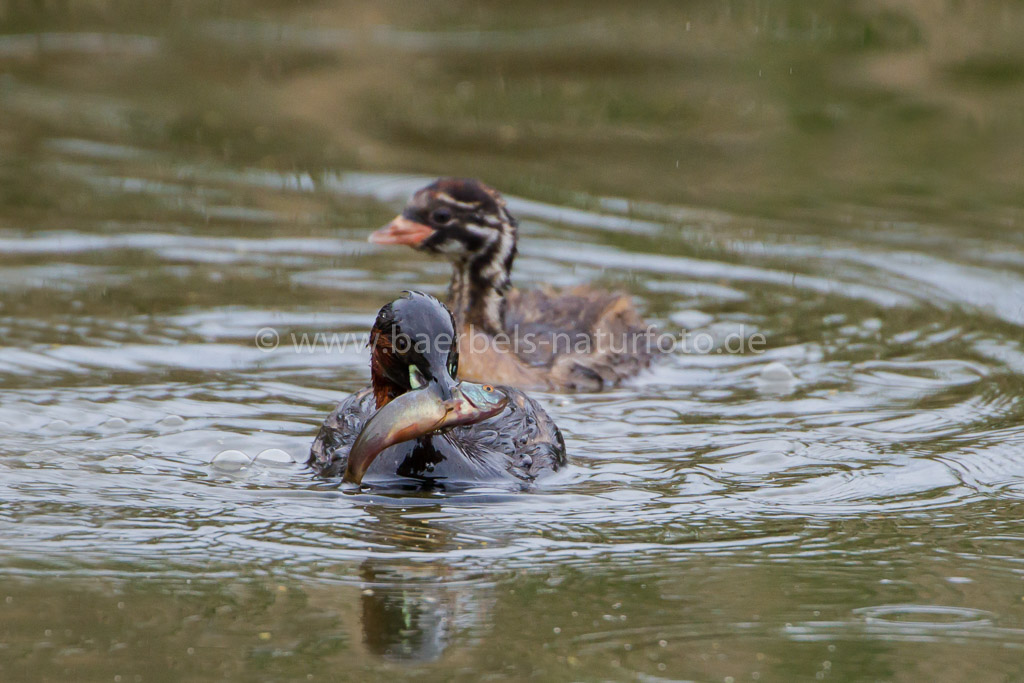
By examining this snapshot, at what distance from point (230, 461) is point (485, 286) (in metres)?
3.01

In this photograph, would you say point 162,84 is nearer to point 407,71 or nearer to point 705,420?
point 407,71

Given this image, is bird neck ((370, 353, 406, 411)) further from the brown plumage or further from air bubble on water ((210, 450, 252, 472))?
the brown plumage

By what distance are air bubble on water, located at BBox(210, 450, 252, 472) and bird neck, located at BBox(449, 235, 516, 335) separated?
2704mm

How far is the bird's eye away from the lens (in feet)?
31.1

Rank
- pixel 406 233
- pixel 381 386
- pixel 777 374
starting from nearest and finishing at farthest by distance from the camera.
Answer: pixel 381 386, pixel 777 374, pixel 406 233

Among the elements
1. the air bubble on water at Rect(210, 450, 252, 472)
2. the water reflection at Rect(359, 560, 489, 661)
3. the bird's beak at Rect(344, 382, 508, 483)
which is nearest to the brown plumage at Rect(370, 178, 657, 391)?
the air bubble on water at Rect(210, 450, 252, 472)

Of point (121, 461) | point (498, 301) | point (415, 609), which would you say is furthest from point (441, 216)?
point (415, 609)

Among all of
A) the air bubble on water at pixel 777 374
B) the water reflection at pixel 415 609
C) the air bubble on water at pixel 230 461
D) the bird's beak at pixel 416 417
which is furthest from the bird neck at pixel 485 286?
the water reflection at pixel 415 609

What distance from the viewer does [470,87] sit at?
16312 mm

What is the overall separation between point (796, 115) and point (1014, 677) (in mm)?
11427

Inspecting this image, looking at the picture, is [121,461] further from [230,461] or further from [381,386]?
[381,386]

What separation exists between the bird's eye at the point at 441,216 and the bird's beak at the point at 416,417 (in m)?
3.30

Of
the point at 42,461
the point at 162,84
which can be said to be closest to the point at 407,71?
the point at 162,84

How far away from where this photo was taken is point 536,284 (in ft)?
36.1
